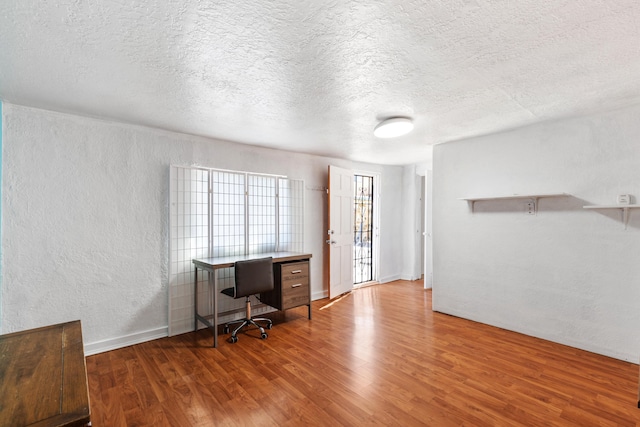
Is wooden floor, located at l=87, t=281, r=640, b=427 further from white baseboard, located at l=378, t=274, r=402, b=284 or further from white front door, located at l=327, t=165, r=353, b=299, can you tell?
white baseboard, located at l=378, t=274, r=402, b=284

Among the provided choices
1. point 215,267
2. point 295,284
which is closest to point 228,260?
point 215,267

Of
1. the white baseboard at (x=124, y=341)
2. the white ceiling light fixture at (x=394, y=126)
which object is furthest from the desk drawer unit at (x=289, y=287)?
the white ceiling light fixture at (x=394, y=126)

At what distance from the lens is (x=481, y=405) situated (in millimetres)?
2045

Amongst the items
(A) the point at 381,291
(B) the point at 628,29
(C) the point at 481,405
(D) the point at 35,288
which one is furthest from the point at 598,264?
(D) the point at 35,288

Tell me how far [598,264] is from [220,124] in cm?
393

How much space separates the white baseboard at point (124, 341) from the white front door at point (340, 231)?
235 cm

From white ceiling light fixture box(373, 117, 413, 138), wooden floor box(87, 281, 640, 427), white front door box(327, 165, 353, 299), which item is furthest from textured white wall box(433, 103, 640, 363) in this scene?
white front door box(327, 165, 353, 299)

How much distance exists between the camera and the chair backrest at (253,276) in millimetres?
3131

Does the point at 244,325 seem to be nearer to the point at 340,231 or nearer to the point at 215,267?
the point at 215,267

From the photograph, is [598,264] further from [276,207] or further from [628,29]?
[276,207]

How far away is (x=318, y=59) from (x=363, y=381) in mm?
2356

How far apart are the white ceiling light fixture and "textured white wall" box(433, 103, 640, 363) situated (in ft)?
4.08

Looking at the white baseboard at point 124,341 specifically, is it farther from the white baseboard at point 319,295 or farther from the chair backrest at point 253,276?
the white baseboard at point 319,295

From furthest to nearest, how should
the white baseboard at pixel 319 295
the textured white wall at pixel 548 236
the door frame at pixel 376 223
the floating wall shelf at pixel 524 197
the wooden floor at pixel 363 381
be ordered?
the door frame at pixel 376 223 → the white baseboard at pixel 319 295 → the floating wall shelf at pixel 524 197 → the textured white wall at pixel 548 236 → the wooden floor at pixel 363 381
